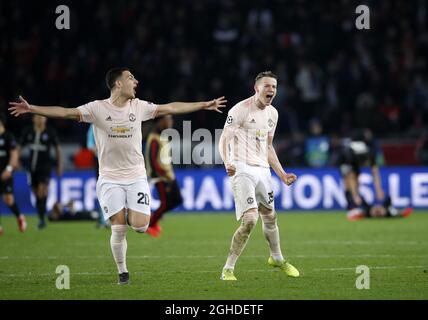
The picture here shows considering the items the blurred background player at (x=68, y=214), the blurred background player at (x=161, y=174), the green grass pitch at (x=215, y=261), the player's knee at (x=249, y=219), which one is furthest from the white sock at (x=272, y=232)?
the blurred background player at (x=68, y=214)

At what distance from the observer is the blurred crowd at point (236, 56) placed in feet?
88.3

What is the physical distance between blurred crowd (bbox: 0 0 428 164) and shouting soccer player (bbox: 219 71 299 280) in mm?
13979

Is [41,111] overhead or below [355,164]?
overhead

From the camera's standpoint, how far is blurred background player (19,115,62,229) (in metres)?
20.2

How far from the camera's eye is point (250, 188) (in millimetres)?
11266

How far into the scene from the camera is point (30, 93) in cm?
2762

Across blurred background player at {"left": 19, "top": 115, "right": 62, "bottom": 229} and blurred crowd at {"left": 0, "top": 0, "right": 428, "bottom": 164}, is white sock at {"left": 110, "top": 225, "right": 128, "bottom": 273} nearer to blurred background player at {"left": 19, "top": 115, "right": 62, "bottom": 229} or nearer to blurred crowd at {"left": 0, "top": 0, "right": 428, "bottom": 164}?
blurred background player at {"left": 19, "top": 115, "right": 62, "bottom": 229}

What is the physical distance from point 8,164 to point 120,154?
8397 mm


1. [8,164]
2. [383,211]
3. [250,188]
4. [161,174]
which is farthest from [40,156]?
[250,188]

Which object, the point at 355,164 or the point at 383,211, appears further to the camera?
the point at 383,211

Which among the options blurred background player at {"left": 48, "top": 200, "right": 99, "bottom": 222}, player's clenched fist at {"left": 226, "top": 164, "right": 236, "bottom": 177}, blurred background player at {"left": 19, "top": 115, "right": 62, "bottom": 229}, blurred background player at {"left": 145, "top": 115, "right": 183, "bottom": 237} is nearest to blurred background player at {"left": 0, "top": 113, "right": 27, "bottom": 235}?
blurred background player at {"left": 19, "top": 115, "right": 62, "bottom": 229}

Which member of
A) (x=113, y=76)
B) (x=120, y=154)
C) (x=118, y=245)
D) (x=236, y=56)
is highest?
(x=236, y=56)

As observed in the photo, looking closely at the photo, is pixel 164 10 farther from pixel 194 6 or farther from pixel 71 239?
pixel 71 239

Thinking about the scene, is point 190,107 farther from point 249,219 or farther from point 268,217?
point 268,217
